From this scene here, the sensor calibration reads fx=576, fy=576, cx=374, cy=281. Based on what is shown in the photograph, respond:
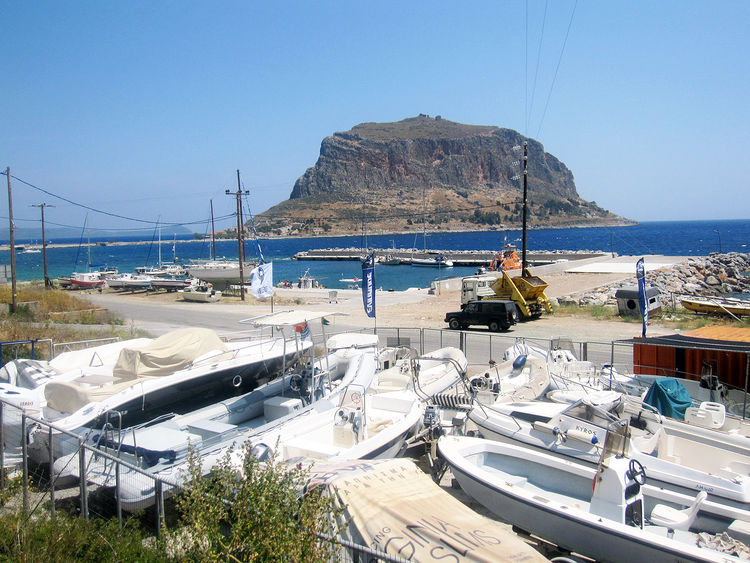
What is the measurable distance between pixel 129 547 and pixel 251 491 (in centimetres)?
158

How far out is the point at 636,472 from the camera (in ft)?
26.5

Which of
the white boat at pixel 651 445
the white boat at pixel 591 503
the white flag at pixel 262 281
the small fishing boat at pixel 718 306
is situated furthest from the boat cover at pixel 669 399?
the small fishing boat at pixel 718 306

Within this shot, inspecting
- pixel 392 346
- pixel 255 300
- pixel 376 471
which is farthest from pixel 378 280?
pixel 376 471

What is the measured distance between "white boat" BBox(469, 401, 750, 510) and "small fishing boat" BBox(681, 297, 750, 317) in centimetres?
2119

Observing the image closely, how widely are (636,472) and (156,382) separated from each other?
26.4 ft

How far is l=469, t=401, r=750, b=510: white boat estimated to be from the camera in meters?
8.54

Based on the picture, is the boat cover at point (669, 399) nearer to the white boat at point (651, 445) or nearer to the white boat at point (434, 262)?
the white boat at point (651, 445)

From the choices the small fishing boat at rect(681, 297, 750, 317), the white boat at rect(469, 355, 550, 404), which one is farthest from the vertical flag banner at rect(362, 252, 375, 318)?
the small fishing boat at rect(681, 297, 750, 317)

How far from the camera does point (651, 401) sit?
11.5 meters

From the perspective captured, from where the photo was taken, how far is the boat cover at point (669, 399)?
11258mm

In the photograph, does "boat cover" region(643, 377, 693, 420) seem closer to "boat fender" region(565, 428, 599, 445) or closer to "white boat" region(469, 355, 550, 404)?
"white boat" region(469, 355, 550, 404)

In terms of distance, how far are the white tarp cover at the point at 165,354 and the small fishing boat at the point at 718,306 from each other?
25734 mm

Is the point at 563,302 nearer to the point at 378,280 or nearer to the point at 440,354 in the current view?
the point at 440,354

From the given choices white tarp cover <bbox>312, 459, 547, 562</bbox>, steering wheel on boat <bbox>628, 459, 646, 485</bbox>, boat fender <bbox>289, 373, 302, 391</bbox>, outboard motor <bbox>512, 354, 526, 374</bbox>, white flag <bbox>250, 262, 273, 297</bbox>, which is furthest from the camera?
white flag <bbox>250, 262, 273, 297</bbox>
